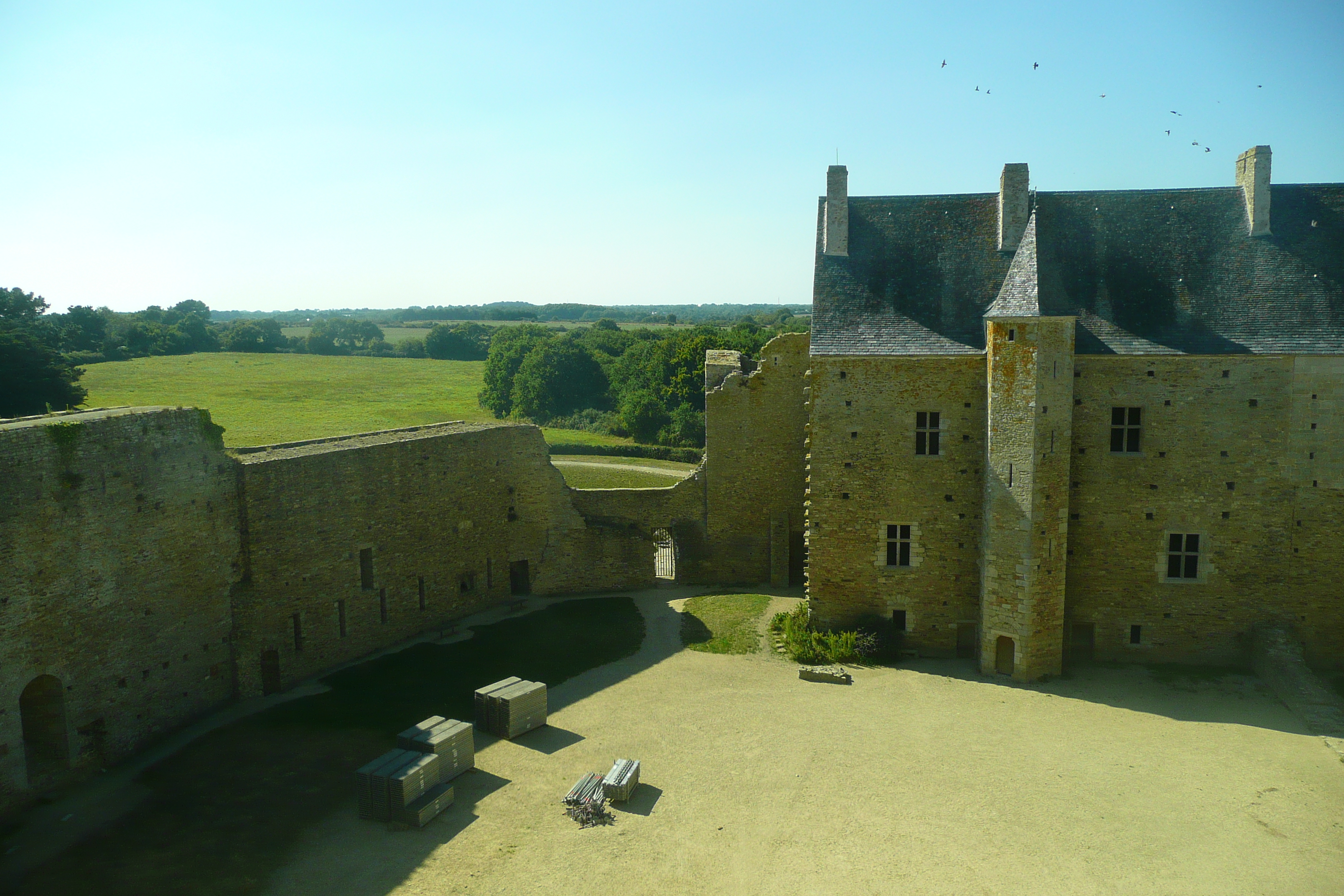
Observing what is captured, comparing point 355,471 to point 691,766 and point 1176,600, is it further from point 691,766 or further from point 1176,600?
point 1176,600

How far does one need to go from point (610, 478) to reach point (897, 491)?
82.0ft

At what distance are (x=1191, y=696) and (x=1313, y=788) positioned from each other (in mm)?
3799

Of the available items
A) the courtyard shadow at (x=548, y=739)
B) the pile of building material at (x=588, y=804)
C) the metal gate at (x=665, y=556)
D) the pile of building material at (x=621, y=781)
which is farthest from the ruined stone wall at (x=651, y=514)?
the pile of building material at (x=588, y=804)

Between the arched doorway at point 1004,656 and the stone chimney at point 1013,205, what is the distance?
9.39 metres

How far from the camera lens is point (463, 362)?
95.4m

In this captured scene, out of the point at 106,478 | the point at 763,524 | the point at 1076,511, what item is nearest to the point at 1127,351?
the point at 1076,511

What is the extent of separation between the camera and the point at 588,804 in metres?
13.7

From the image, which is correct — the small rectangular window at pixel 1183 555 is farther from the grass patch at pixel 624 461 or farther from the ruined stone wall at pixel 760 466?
the grass patch at pixel 624 461

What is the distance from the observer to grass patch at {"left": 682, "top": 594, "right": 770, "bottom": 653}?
21.2m

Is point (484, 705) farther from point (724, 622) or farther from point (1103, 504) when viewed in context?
point (1103, 504)

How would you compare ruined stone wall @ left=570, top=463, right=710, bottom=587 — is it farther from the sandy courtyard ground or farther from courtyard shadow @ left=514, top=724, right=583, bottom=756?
courtyard shadow @ left=514, top=724, right=583, bottom=756

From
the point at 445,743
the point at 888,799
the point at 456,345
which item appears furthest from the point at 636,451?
the point at 456,345

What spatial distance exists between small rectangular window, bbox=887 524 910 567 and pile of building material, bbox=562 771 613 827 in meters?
9.47

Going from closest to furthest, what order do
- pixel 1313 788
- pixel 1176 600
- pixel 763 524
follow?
pixel 1313 788 → pixel 1176 600 → pixel 763 524
